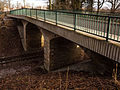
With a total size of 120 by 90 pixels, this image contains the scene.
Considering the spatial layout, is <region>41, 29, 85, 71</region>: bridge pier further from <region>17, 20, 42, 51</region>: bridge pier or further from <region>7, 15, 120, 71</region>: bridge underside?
<region>17, 20, 42, 51</region>: bridge pier

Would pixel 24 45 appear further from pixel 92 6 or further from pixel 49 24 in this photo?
pixel 92 6

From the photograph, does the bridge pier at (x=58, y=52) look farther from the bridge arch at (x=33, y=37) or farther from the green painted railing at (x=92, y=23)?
the bridge arch at (x=33, y=37)

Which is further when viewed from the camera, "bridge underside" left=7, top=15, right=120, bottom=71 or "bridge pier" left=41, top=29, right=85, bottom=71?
"bridge pier" left=41, top=29, right=85, bottom=71

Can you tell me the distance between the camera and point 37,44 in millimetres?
20531

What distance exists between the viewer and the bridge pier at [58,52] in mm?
12422

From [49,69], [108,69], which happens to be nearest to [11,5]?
[49,69]

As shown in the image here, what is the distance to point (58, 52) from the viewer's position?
1295 cm

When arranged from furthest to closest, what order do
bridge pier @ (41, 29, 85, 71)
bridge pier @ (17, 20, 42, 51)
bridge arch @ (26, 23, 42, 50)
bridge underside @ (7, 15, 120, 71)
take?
bridge arch @ (26, 23, 42, 50) → bridge pier @ (17, 20, 42, 51) → bridge pier @ (41, 29, 85, 71) → bridge underside @ (7, 15, 120, 71)

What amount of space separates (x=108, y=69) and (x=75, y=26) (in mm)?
6212

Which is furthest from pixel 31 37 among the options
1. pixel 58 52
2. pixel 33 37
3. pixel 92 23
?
pixel 92 23

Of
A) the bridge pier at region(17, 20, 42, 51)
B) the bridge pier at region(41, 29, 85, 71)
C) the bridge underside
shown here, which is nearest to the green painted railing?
the bridge underside

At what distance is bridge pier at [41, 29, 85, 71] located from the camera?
12.4 metres

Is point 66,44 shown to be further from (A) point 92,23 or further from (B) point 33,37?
(B) point 33,37

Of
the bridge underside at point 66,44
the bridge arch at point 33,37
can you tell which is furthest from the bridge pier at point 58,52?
the bridge arch at point 33,37
